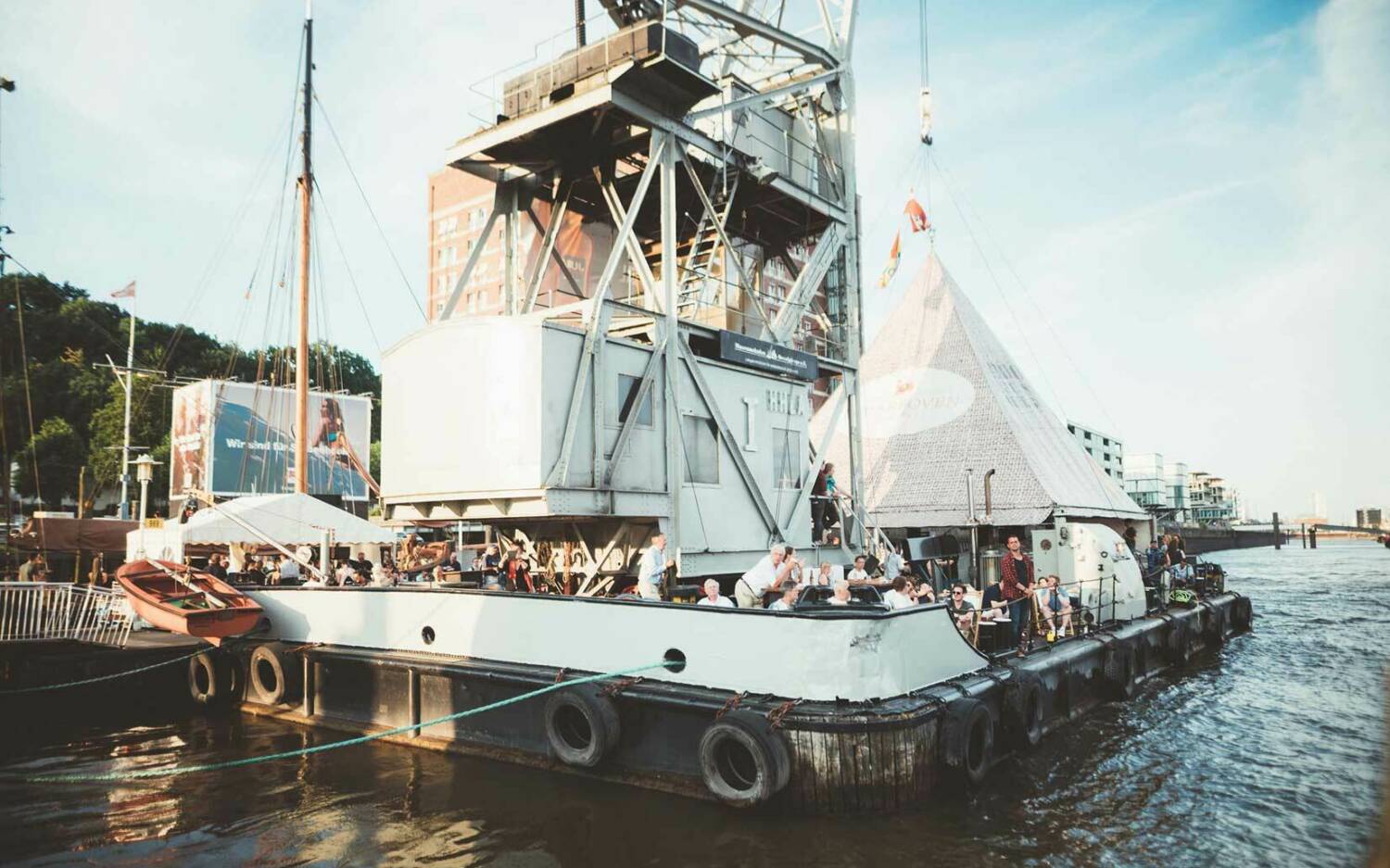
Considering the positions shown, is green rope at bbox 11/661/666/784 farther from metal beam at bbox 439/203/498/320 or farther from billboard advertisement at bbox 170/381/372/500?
billboard advertisement at bbox 170/381/372/500

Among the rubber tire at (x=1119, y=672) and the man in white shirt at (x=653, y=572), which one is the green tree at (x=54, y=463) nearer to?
the man in white shirt at (x=653, y=572)

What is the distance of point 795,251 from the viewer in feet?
73.6

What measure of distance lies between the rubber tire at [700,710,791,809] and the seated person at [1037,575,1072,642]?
706cm

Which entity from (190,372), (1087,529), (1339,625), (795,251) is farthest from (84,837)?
(190,372)

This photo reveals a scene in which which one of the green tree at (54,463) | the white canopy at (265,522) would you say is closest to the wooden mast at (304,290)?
the white canopy at (265,522)

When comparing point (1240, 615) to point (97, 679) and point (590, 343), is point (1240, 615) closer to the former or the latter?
point (590, 343)

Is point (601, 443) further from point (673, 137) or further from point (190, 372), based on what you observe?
point (190, 372)

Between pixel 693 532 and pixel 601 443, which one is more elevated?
pixel 601 443

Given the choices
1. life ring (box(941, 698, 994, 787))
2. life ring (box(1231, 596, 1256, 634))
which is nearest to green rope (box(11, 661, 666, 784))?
life ring (box(941, 698, 994, 787))

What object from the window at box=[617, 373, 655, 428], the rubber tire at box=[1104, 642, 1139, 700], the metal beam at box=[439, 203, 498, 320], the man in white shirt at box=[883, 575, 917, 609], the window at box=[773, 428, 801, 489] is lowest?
the rubber tire at box=[1104, 642, 1139, 700]

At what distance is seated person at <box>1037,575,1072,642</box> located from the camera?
44.8 feet

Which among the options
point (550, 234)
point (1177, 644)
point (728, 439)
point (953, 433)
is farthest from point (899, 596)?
point (953, 433)

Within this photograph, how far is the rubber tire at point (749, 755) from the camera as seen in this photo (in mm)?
8180

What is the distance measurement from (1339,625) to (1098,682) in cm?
1811
